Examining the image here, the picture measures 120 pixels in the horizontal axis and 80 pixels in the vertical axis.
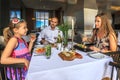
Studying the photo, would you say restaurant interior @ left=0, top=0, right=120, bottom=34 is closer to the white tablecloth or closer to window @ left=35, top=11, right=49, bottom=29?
window @ left=35, top=11, right=49, bottom=29

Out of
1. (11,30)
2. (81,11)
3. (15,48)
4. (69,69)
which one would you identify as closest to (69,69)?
(69,69)

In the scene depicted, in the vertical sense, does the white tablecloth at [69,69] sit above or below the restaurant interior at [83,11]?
below

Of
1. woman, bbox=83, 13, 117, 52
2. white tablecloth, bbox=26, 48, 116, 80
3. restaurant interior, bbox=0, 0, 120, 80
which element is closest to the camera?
white tablecloth, bbox=26, 48, 116, 80

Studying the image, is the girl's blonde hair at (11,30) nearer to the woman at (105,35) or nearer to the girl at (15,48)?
the girl at (15,48)

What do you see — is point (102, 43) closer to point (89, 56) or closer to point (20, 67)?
point (89, 56)

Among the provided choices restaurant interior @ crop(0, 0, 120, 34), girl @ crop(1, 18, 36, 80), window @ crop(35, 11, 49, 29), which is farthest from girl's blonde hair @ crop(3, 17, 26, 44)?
window @ crop(35, 11, 49, 29)

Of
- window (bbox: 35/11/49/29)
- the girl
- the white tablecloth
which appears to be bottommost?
the white tablecloth

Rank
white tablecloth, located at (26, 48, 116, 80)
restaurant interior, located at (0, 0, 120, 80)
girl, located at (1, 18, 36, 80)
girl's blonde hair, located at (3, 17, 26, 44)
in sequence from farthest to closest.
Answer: restaurant interior, located at (0, 0, 120, 80)
girl's blonde hair, located at (3, 17, 26, 44)
girl, located at (1, 18, 36, 80)
white tablecloth, located at (26, 48, 116, 80)

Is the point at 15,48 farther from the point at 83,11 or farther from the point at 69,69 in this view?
the point at 83,11

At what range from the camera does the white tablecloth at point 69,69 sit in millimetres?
1403

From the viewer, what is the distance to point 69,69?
Result: 1509 millimetres

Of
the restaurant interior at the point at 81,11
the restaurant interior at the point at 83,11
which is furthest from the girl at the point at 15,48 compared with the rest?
the restaurant interior at the point at 83,11

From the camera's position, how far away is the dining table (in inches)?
55.3

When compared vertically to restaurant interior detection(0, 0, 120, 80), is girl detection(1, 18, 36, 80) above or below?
below
